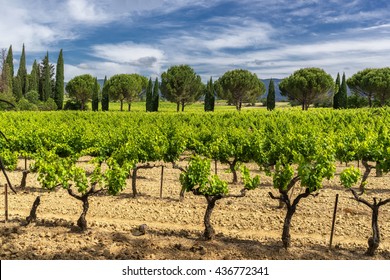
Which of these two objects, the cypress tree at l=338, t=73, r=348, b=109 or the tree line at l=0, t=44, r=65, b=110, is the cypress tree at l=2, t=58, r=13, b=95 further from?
the cypress tree at l=338, t=73, r=348, b=109

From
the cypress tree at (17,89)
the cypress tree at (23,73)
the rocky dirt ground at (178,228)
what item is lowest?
the rocky dirt ground at (178,228)

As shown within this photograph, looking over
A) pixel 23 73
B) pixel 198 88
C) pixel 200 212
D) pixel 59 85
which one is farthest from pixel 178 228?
pixel 23 73

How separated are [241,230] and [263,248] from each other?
1.44m

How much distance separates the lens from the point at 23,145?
17.8 metres

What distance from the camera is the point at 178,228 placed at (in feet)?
33.6

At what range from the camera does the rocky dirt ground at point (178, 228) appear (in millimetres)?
8289

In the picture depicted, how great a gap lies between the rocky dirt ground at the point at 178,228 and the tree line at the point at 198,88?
5292cm

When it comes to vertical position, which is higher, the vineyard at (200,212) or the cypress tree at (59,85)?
the cypress tree at (59,85)

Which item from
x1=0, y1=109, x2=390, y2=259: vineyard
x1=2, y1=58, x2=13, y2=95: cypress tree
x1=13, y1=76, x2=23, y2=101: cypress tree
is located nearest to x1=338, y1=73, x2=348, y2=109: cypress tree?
x1=0, y1=109, x2=390, y2=259: vineyard

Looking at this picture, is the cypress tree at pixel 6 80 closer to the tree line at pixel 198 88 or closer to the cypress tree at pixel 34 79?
the tree line at pixel 198 88

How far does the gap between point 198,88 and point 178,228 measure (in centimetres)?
6517

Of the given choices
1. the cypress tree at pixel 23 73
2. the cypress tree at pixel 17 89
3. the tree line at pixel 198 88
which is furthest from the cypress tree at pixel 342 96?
the cypress tree at pixel 23 73

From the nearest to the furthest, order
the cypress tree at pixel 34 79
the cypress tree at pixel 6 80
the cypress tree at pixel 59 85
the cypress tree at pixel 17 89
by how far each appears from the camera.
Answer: the cypress tree at pixel 6 80 < the cypress tree at pixel 59 85 < the cypress tree at pixel 17 89 < the cypress tree at pixel 34 79

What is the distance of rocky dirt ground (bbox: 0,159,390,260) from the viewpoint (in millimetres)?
8289
